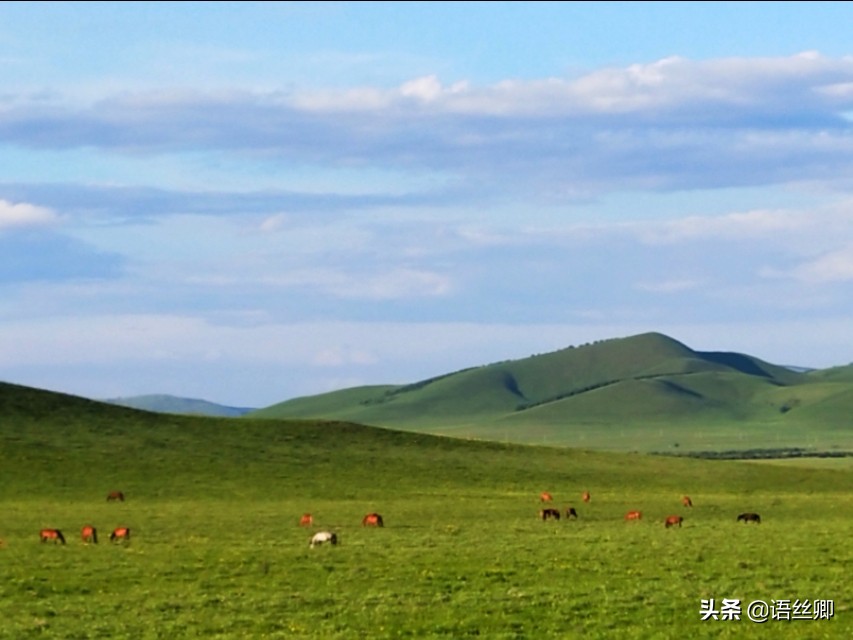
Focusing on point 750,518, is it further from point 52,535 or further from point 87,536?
point 52,535

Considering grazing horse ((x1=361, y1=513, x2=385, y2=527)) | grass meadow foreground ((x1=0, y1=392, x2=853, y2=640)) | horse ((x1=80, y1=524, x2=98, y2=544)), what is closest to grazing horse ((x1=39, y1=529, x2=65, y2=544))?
grass meadow foreground ((x1=0, y1=392, x2=853, y2=640))

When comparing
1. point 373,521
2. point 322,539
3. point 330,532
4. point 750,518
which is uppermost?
point 750,518

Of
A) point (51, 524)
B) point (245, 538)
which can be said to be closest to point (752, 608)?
point (245, 538)

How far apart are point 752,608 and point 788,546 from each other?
36.1ft

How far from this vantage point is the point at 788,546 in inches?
1372

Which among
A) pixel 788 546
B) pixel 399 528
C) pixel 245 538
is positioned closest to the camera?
pixel 788 546

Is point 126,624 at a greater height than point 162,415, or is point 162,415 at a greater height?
point 162,415

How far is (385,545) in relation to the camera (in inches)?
1380

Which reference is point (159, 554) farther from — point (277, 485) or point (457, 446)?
point (457, 446)

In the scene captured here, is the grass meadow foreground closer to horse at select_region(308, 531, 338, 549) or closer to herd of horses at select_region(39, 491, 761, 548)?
herd of horses at select_region(39, 491, 761, 548)

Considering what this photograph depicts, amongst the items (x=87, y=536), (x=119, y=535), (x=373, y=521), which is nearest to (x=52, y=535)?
(x=87, y=536)

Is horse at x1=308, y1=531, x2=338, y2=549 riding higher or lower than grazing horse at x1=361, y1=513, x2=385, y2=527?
lower

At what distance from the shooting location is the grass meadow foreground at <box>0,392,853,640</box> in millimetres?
23688

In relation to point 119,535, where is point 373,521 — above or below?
above
